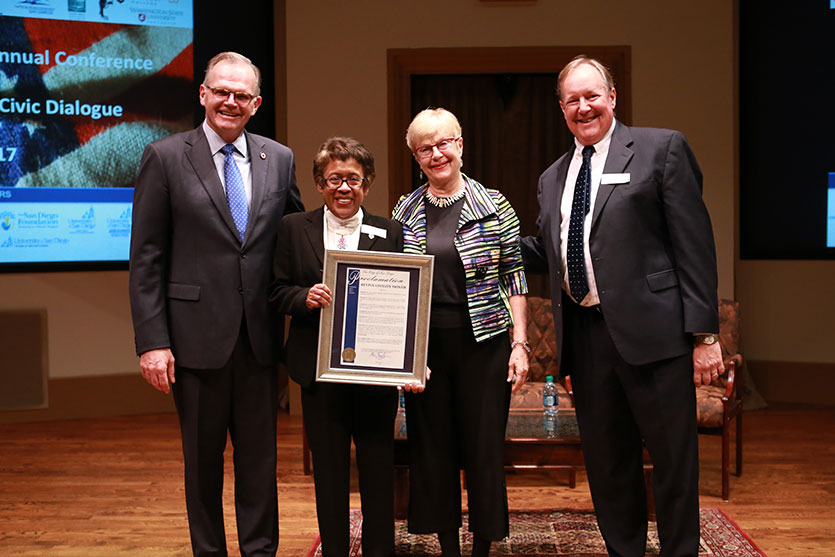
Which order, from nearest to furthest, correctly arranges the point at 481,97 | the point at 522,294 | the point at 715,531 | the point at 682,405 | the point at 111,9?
the point at 682,405 → the point at 522,294 → the point at 715,531 → the point at 111,9 → the point at 481,97

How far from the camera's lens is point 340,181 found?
264cm

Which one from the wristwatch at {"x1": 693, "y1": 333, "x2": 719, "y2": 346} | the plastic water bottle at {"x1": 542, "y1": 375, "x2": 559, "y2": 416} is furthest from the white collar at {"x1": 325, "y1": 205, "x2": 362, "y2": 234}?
the plastic water bottle at {"x1": 542, "y1": 375, "x2": 559, "y2": 416}

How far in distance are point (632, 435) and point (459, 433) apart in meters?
0.59

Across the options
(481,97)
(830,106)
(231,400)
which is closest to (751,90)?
(830,106)

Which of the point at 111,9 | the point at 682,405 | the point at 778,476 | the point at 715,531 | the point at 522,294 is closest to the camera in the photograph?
the point at 682,405

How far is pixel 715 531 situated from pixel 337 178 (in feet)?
7.70

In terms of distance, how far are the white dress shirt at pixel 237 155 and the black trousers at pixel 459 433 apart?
0.80 m

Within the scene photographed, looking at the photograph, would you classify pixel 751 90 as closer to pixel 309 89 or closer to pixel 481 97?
pixel 481 97

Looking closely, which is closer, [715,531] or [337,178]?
[337,178]

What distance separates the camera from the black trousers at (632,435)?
8.54 feet

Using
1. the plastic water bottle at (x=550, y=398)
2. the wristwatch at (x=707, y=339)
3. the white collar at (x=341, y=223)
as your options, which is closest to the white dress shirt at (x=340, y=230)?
the white collar at (x=341, y=223)

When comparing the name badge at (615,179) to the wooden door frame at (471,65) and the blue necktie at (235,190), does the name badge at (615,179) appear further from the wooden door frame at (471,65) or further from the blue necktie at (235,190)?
the wooden door frame at (471,65)

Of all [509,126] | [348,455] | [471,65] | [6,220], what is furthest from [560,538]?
[6,220]

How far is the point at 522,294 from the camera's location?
284 cm
